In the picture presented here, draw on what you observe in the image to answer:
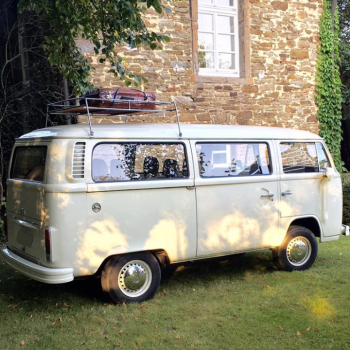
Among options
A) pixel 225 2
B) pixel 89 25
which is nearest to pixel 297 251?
pixel 89 25

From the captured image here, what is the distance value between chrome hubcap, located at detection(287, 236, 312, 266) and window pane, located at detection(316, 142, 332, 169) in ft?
3.68

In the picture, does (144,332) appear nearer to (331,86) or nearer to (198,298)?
(198,298)

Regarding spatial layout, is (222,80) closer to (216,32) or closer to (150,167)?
(216,32)

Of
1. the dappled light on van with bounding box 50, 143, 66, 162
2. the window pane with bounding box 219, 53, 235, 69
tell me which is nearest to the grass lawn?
the dappled light on van with bounding box 50, 143, 66, 162

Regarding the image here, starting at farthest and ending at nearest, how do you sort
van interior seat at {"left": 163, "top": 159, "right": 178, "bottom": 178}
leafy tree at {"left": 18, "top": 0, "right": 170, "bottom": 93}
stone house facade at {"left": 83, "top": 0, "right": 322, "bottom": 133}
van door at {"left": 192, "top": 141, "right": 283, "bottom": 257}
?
stone house facade at {"left": 83, "top": 0, "right": 322, "bottom": 133} < leafy tree at {"left": 18, "top": 0, "right": 170, "bottom": 93} < van door at {"left": 192, "top": 141, "right": 283, "bottom": 257} < van interior seat at {"left": 163, "top": 159, "right": 178, "bottom": 178}

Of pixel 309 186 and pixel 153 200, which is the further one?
pixel 309 186

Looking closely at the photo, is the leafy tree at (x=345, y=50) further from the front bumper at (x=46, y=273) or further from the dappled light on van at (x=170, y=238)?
the front bumper at (x=46, y=273)

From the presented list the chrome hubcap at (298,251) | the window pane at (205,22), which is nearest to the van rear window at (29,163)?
the chrome hubcap at (298,251)

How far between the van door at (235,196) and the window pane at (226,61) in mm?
5931

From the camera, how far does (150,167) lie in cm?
539

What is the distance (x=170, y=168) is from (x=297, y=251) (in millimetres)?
2372

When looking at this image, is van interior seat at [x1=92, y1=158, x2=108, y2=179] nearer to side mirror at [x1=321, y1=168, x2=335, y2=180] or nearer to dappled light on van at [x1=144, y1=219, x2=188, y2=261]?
dappled light on van at [x1=144, y1=219, x2=188, y2=261]

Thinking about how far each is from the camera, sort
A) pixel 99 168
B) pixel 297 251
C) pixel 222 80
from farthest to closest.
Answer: pixel 222 80
pixel 297 251
pixel 99 168

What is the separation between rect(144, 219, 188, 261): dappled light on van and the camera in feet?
17.3
